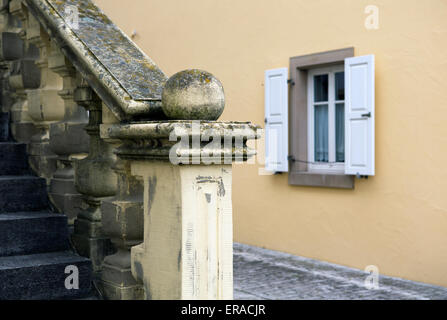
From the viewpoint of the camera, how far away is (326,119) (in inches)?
291

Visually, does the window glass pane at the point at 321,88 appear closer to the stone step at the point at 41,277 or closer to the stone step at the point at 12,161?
the stone step at the point at 12,161

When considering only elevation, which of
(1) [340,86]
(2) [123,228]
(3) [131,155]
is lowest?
Result: (2) [123,228]

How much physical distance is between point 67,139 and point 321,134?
4.91 m

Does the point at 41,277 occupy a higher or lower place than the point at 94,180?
lower

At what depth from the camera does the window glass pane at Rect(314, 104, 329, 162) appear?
7.38 m

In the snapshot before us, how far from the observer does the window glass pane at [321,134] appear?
7.38 metres

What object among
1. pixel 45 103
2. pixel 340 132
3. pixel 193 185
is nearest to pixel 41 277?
pixel 193 185

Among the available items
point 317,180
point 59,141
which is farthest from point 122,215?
point 317,180

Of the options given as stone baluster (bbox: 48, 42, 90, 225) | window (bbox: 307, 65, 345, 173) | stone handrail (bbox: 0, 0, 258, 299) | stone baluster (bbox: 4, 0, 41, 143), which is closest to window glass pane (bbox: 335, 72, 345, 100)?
window (bbox: 307, 65, 345, 173)

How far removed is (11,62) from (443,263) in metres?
4.52

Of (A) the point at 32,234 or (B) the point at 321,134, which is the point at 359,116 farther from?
(A) the point at 32,234

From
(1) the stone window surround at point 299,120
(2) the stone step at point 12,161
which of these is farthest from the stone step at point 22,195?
(1) the stone window surround at point 299,120

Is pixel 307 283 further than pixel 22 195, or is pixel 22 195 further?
pixel 307 283

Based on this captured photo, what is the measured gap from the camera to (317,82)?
7.49m
